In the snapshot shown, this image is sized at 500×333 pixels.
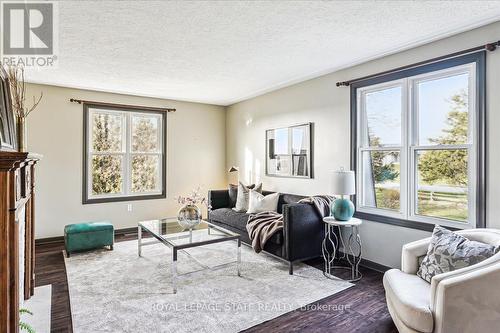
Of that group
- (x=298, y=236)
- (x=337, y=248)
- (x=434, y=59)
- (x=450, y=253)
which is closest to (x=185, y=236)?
(x=298, y=236)

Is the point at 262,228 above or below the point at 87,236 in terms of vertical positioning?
above

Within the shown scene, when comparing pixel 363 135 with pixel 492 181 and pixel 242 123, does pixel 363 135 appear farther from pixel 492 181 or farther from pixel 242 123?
pixel 242 123

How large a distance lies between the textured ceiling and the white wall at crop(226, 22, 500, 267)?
0.14m

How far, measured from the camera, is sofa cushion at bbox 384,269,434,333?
1.86 metres

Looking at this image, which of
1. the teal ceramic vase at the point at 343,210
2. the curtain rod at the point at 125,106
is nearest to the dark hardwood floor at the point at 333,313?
the teal ceramic vase at the point at 343,210

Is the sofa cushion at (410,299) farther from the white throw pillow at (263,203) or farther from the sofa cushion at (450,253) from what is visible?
the white throw pillow at (263,203)

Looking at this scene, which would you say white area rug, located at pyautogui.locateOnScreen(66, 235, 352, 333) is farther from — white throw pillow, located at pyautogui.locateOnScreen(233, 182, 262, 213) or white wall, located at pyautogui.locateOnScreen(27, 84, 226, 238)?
white wall, located at pyautogui.locateOnScreen(27, 84, 226, 238)

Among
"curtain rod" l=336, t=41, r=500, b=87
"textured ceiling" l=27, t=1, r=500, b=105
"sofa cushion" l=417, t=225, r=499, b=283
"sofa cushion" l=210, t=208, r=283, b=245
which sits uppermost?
"textured ceiling" l=27, t=1, r=500, b=105

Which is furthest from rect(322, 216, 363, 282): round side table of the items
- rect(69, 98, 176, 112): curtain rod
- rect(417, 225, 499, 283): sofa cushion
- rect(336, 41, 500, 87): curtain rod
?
rect(69, 98, 176, 112): curtain rod

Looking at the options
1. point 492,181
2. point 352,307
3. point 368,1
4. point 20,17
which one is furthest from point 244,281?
point 20,17

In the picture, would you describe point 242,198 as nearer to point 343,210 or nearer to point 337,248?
point 337,248

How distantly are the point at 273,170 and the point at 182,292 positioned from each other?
8.97 feet

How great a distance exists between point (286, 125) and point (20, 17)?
3479 millimetres

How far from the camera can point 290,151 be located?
4730mm
